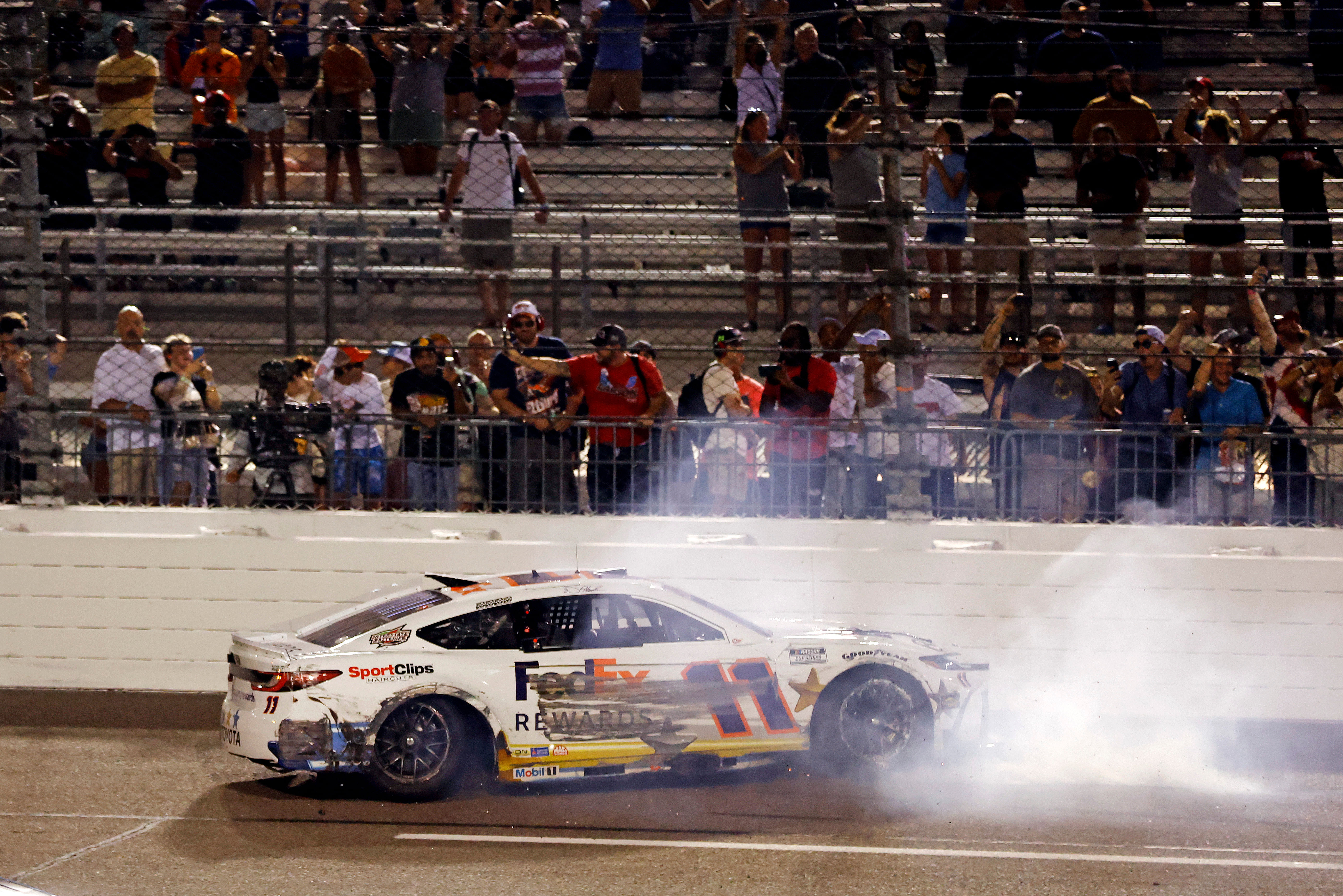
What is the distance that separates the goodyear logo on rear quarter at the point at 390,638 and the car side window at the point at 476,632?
0.20 feet

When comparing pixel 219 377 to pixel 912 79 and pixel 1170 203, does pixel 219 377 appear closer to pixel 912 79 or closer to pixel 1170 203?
pixel 912 79

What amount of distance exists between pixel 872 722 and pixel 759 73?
6.17 m

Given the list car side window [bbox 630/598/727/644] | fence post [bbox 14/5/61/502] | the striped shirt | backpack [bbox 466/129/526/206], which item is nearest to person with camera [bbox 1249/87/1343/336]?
the striped shirt

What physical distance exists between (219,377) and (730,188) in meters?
4.47

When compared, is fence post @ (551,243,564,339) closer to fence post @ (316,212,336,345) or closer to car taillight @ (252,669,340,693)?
fence post @ (316,212,336,345)

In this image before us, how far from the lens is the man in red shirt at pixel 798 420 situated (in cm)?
1030

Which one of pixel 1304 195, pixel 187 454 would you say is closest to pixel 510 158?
pixel 187 454

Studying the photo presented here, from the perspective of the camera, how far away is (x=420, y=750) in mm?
8227

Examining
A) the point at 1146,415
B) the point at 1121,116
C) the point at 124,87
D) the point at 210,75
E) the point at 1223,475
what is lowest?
the point at 1223,475

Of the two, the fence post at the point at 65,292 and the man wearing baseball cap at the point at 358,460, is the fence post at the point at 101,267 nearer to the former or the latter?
the fence post at the point at 65,292

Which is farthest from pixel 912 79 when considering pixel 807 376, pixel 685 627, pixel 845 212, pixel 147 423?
pixel 147 423

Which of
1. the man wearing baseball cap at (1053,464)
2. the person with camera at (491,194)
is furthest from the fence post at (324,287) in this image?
the man wearing baseball cap at (1053,464)

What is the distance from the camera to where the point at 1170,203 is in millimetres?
14375

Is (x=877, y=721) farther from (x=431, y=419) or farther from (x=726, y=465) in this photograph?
(x=431, y=419)
